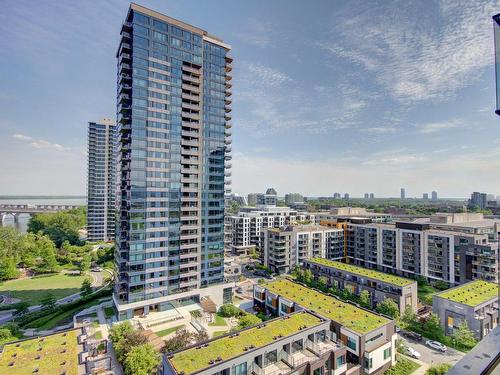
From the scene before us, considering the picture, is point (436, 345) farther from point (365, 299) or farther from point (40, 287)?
point (40, 287)

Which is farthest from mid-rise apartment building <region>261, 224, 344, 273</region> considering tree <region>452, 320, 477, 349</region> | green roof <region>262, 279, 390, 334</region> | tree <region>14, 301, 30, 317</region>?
tree <region>14, 301, 30, 317</region>

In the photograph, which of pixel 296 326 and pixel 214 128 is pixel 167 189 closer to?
pixel 214 128

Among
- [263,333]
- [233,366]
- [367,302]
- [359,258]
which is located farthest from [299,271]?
[233,366]

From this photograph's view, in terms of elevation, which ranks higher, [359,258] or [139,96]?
[139,96]

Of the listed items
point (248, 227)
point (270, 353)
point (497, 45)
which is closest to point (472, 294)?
point (270, 353)

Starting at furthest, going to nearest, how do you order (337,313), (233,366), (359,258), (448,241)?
(359,258)
(448,241)
(337,313)
(233,366)
